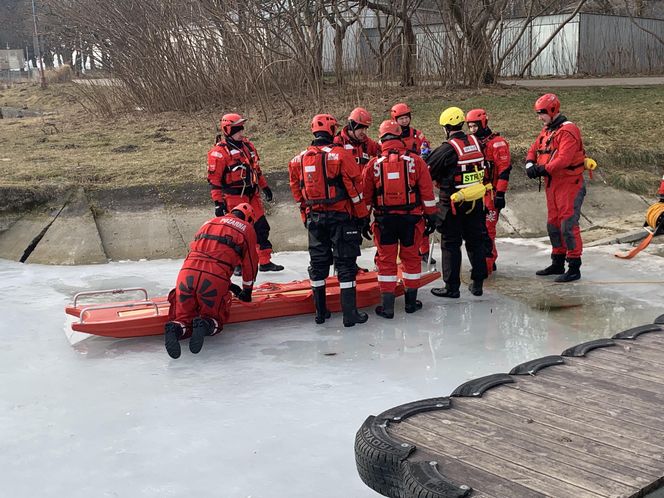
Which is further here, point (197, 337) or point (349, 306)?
point (349, 306)

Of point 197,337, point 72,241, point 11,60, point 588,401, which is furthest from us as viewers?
point 11,60

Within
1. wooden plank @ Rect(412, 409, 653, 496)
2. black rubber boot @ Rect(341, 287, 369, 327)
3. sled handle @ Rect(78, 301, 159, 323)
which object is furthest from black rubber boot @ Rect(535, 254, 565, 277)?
wooden plank @ Rect(412, 409, 653, 496)

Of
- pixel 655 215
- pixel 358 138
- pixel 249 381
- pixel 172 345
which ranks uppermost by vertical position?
pixel 358 138

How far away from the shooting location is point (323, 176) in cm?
600

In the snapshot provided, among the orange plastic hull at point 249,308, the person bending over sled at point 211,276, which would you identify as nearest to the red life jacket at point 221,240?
the person bending over sled at point 211,276

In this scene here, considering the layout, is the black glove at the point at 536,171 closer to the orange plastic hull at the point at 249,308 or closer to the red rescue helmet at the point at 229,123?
the orange plastic hull at the point at 249,308

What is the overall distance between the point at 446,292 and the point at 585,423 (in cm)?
411

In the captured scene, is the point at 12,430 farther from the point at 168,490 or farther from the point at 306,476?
the point at 306,476

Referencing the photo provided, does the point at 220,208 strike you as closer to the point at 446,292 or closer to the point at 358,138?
the point at 358,138

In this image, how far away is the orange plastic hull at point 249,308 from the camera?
5.64 metres

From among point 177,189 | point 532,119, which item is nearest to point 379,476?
point 177,189

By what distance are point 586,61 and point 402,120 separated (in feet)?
55.2

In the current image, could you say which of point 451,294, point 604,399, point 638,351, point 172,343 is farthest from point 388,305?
point 604,399

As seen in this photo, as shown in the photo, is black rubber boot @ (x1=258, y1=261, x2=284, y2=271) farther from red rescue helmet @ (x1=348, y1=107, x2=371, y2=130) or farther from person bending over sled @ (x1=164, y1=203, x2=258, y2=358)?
person bending over sled @ (x1=164, y1=203, x2=258, y2=358)
